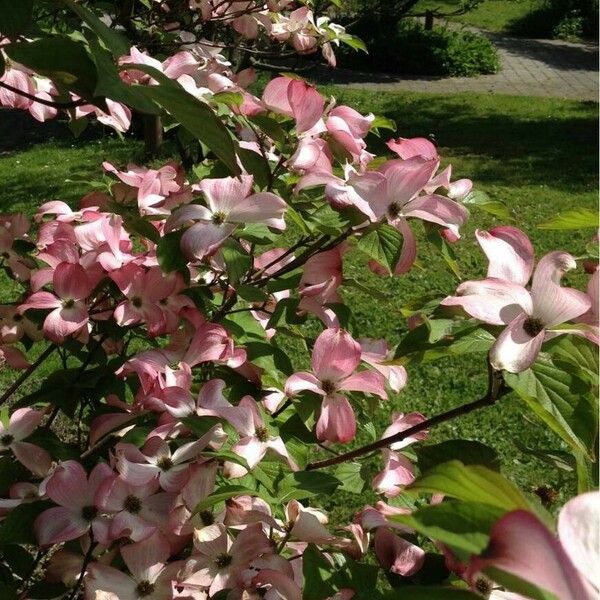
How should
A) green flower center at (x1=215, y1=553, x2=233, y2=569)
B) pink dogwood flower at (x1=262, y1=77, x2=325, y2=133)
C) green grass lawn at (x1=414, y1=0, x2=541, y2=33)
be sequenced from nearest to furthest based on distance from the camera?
green flower center at (x1=215, y1=553, x2=233, y2=569), pink dogwood flower at (x1=262, y1=77, x2=325, y2=133), green grass lawn at (x1=414, y1=0, x2=541, y2=33)

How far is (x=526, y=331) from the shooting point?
2.01 ft

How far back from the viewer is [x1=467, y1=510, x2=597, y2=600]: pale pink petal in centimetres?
27

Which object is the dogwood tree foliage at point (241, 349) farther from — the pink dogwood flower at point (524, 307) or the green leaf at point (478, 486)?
the green leaf at point (478, 486)

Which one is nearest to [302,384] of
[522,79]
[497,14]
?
[522,79]

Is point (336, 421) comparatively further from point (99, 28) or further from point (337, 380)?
point (99, 28)

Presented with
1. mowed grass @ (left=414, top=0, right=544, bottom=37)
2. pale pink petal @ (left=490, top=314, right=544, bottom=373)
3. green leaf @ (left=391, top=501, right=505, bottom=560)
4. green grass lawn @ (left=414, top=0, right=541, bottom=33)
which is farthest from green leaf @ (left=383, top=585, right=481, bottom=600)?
green grass lawn @ (left=414, top=0, right=541, bottom=33)

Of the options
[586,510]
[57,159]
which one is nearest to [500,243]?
[586,510]

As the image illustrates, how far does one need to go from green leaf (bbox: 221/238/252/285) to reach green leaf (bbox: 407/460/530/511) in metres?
0.52

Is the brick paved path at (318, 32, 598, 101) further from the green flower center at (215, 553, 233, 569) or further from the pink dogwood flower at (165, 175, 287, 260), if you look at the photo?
the green flower center at (215, 553, 233, 569)

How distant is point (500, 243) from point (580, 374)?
141mm

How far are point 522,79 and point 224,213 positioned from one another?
33.5 feet

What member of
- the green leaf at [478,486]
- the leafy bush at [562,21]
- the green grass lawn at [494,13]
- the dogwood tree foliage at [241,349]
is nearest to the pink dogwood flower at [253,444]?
the dogwood tree foliage at [241,349]

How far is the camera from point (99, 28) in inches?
22.5

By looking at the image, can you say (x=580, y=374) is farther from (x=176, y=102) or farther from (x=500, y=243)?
(x=176, y=102)
